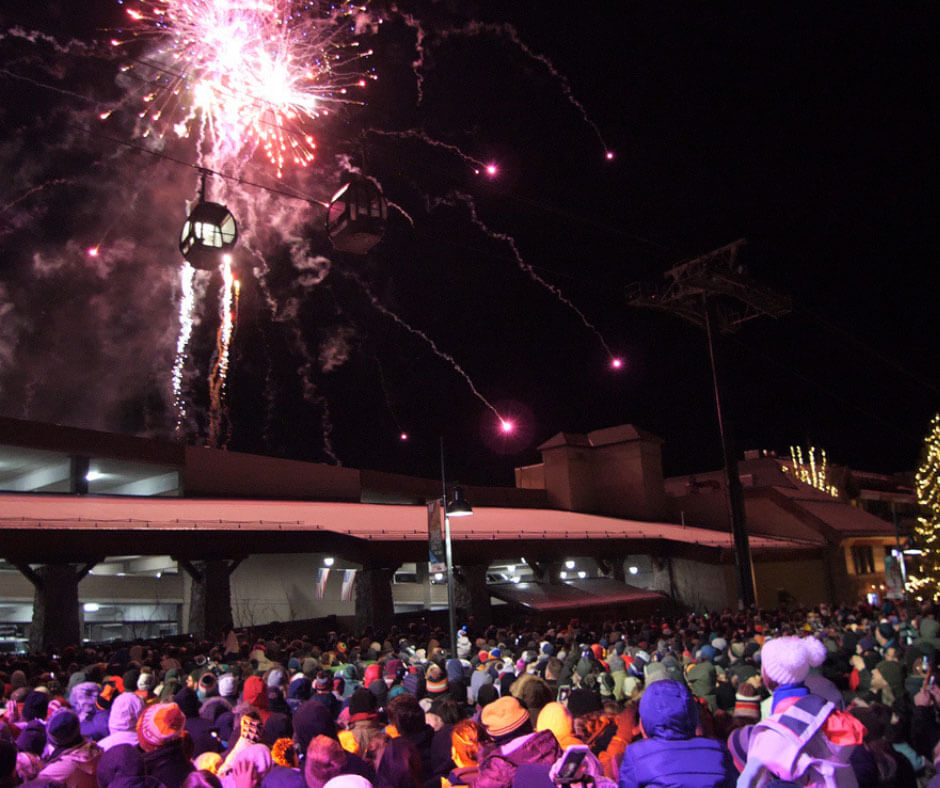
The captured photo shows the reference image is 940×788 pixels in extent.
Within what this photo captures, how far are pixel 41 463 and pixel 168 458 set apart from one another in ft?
12.5

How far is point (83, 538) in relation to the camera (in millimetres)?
18297

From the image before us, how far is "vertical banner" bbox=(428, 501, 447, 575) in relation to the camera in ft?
47.3

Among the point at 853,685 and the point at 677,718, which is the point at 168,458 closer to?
the point at 853,685

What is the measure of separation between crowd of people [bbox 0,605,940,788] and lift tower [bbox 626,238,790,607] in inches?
813

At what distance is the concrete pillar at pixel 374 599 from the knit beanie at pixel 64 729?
17472 mm

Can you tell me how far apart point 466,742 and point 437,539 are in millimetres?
9913

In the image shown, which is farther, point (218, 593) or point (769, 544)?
point (769, 544)

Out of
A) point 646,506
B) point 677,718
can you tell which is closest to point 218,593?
point 677,718

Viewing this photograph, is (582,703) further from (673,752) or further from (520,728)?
(673,752)

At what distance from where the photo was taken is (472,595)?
981 inches

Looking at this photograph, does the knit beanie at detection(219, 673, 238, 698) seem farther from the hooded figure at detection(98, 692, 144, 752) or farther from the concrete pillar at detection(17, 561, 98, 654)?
the concrete pillar at detection(17, 561, 98, 654)

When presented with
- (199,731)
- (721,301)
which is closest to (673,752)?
(199,731)

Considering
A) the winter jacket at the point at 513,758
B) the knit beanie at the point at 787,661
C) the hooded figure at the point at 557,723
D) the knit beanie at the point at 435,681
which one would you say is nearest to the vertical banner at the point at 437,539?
the knit beanie at the point at 435,681

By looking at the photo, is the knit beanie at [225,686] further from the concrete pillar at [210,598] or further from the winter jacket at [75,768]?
the concrete pillar at [210,598]
